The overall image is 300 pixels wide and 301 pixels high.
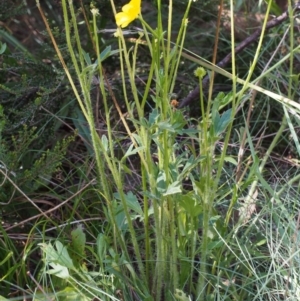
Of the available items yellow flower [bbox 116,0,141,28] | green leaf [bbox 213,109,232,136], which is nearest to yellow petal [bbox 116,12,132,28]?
yellow flower [bbox 116,0,141,28]

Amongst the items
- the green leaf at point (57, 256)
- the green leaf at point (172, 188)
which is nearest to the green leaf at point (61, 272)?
the green leaf at point (57, 256)

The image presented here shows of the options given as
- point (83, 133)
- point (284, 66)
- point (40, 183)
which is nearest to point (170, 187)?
point (40, 183)

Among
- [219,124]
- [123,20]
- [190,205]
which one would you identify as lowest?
[190,205]

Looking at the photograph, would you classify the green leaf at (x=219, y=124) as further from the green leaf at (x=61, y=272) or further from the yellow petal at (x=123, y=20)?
the green leaf at (x=61, y=272)

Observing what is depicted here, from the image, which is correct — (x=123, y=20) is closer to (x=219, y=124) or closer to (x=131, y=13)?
(x=131, y=13)

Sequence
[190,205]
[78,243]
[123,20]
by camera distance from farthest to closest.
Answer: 1. [78,243]
2. [190,205]
3. [123,20]

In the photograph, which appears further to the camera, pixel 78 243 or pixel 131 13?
pixel 78 243

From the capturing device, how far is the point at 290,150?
5.06ft

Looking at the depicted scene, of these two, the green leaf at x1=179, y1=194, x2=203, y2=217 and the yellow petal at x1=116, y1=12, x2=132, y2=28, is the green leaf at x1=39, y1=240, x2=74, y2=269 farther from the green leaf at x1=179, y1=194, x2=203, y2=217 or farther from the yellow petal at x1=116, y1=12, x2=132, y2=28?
the yellow petal at x1=116, y1=12, x2=132, y2=28

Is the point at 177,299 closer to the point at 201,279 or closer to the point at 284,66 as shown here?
the point at 201,279

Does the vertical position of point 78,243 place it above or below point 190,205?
below

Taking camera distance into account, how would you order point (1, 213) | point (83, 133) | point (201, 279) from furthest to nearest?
point (83, 133) → point (1, 213) → point (201, 279)

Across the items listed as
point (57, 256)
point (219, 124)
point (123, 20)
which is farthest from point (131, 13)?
point (57, 256)

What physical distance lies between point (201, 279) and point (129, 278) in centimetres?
13
